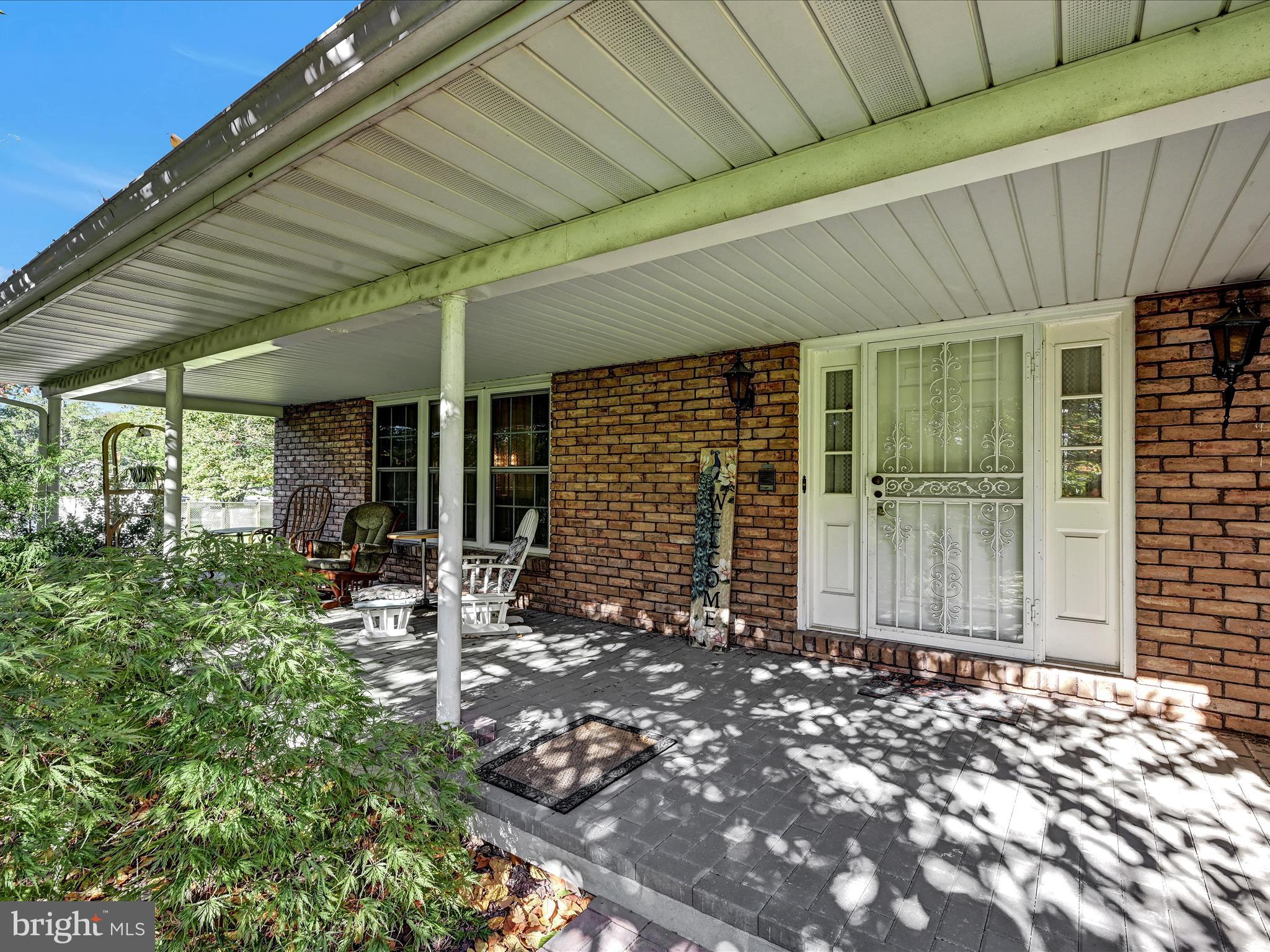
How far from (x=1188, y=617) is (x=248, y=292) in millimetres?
5539

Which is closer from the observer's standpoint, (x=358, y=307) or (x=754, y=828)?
(x=754, y=828)

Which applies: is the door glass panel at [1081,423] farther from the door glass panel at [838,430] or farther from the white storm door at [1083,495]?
the door glass panel at [838,430]

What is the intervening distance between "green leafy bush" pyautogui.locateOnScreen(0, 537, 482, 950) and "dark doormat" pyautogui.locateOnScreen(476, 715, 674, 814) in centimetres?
52

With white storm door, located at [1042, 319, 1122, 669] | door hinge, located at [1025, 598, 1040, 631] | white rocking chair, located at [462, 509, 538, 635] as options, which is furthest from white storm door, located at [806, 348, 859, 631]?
white rocking chair, located at [462, 509, 538, 635]

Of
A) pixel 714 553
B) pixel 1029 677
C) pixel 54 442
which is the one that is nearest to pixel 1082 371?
pixel 1029 677

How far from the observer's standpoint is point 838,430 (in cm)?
466

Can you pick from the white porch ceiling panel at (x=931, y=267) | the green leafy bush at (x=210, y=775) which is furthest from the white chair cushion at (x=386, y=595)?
the green leafy bush at (x=210, y=775)

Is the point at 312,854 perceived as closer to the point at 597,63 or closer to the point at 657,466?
the point at 597,63

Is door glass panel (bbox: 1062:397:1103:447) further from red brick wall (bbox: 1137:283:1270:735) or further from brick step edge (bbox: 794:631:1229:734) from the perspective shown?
brick step edge (bbox: 794:631:1229:734)

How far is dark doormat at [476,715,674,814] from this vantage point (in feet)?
8.32

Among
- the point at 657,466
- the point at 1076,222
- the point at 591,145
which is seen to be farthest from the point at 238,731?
the point at 657,466

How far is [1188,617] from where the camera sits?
3346mm

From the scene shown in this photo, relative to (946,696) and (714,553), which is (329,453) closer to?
(714,553)
